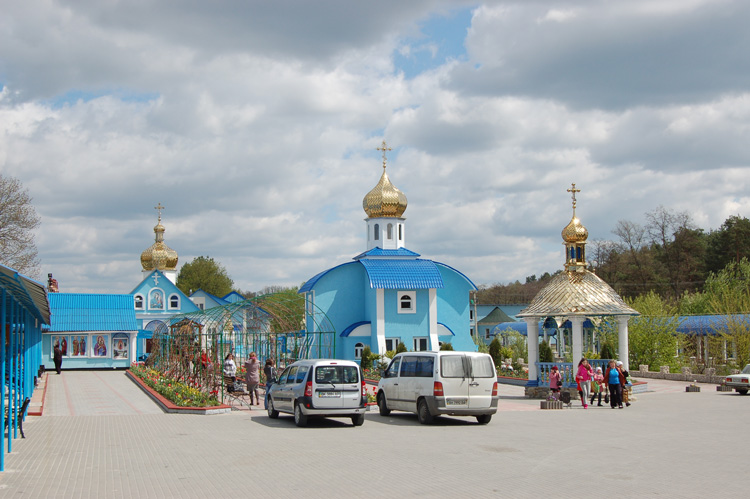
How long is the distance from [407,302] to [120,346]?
16.4 metres

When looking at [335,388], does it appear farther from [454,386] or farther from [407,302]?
[407,302]

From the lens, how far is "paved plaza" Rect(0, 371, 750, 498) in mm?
10398

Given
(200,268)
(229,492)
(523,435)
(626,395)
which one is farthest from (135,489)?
(200,268)

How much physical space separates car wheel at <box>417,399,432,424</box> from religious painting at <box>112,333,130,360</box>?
28.9 m

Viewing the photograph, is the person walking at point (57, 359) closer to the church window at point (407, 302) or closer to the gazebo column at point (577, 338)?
the church window at point (407, 302)

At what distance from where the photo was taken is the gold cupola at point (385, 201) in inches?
1863

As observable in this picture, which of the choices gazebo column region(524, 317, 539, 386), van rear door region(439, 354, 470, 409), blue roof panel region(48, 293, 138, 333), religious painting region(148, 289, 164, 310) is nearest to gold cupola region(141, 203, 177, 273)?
religious painting region(148, 289, 164, 310)

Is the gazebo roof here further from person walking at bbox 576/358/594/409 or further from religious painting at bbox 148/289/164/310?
religious painting at bbox 148/289/164/310

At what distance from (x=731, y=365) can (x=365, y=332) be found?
19017 mm

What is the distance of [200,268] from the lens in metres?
99.8

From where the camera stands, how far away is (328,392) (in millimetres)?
17547

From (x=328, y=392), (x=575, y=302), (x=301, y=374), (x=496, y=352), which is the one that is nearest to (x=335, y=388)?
(x=328, y=392)

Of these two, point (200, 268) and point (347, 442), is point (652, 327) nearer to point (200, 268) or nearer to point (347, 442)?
point (347, 442)

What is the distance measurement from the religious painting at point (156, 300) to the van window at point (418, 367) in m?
41.1
